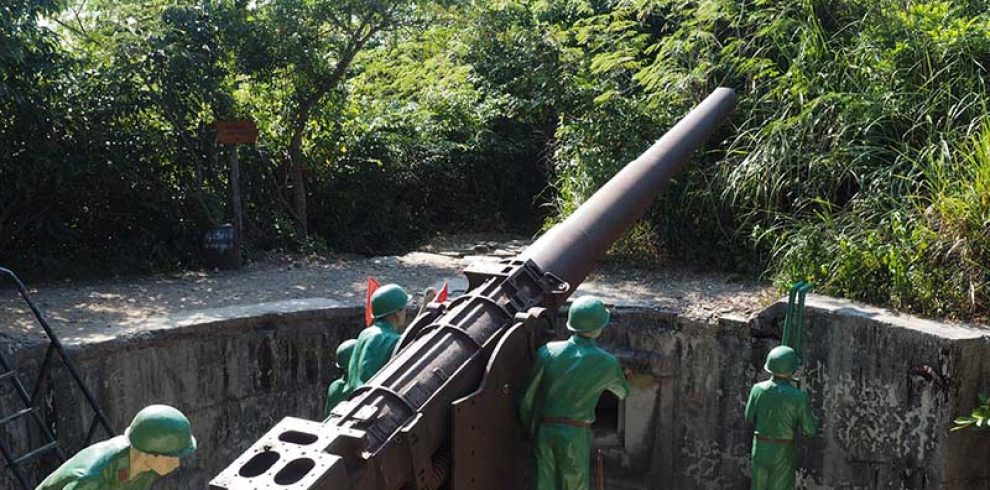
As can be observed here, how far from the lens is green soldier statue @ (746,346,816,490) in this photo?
4797 millimetres

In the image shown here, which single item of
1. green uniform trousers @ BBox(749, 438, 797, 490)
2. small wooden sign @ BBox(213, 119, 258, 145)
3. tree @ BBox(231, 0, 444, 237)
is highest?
tree @ BBox(231, 0, 444, 237)

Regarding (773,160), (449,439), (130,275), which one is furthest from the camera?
(130,275)

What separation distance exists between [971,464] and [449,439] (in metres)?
3.52

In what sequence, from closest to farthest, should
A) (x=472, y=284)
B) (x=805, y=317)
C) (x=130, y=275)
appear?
(x=472, y=284)
(x=805, y=317)
(x=130, y=275)

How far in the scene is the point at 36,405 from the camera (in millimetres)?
5176

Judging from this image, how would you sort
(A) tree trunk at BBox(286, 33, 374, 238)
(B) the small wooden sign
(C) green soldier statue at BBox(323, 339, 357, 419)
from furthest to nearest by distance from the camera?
(A) tree trunk at BBox(286, 33, 374, 238) < (B) the small wooden sign < (C) green soldier statue at BBox(323, 339, 357, 419)

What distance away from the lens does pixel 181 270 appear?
344 inches

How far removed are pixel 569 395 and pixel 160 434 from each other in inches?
69.8

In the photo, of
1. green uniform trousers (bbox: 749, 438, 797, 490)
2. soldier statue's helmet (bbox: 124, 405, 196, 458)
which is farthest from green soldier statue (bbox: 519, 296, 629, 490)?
soldier statue's helmet (bbox: 124, 405, 196, 458)

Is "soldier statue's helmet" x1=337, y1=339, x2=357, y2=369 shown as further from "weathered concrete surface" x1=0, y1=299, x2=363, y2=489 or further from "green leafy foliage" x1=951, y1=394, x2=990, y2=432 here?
"green leafy foliage" x1=951, y1=394, x2=990, y2=432

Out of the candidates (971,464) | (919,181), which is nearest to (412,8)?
(919,181)

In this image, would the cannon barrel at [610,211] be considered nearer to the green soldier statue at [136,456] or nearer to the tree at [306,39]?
the green soldier statue at [136,456]

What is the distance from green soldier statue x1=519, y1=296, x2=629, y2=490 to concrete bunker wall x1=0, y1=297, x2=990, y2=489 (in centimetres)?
244

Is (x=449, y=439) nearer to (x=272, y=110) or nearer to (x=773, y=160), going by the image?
(x=773, y=160)
